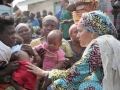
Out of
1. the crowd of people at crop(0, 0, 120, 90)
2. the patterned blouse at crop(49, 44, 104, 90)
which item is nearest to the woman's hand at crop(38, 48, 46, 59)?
the crowd of people at crop(0, 0, 120, 90)

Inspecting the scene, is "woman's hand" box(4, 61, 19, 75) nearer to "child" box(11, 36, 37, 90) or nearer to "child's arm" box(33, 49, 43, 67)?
"child" box(11, 36, 37, 90)

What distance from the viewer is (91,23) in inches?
91.5

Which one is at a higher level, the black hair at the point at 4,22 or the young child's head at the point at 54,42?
the black hair at the point at 4,22

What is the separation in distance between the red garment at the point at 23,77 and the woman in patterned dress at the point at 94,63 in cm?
5

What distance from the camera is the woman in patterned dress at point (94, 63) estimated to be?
2152mm

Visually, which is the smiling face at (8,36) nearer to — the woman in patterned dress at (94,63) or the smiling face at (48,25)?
the woman in patterned dress at (94,63)

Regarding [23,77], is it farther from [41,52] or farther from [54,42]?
[54,42]

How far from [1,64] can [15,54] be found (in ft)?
0.50

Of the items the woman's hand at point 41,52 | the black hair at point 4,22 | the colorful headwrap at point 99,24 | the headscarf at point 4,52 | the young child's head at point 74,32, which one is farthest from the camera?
the young child's head at point 74,32

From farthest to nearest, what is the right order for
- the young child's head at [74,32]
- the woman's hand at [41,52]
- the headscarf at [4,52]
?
the young child's head at [74,32], the woman's hand at [41,52], the headscarf at [4,52]

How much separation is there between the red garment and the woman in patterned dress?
5 centimetres

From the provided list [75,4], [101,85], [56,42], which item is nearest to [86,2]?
[75,4]

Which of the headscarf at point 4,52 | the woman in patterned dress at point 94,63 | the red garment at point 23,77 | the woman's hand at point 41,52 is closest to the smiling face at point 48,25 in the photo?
the woman's hand at point 41,52

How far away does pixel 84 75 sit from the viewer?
2.21 meters
